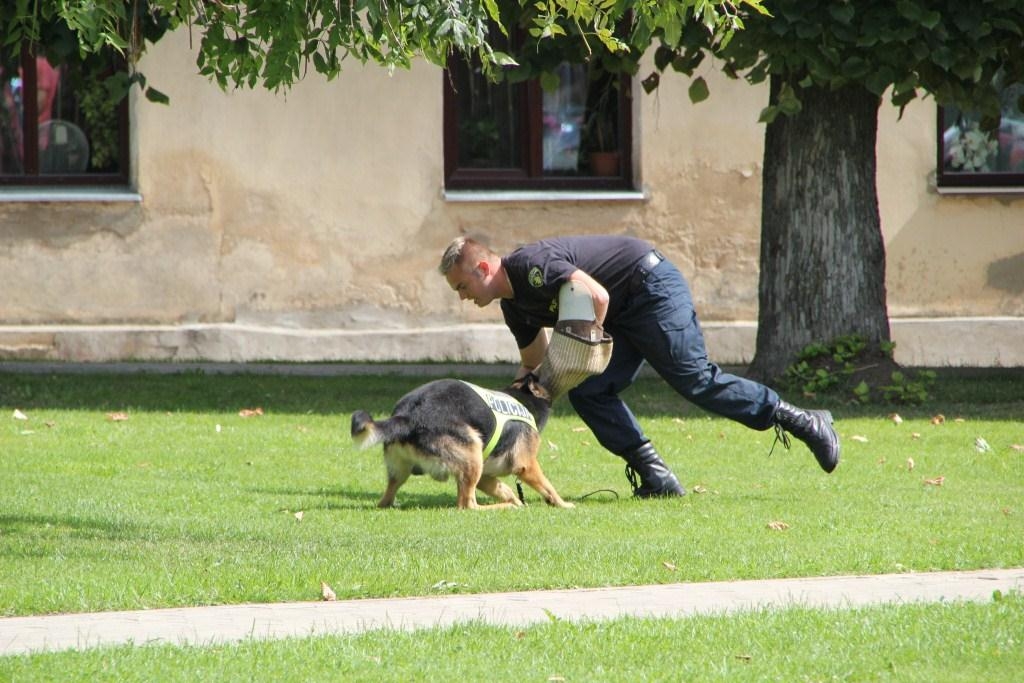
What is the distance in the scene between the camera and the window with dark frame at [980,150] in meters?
16.5

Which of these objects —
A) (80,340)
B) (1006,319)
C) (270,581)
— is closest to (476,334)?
(80,340)

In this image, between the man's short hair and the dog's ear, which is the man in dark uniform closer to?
the man's short hair

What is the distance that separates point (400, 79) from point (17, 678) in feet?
39.6

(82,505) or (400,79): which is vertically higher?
(400,79)

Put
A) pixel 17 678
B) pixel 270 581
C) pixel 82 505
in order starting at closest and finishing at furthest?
pixel 17 678 → pixel 270 581 → pixel 82 505

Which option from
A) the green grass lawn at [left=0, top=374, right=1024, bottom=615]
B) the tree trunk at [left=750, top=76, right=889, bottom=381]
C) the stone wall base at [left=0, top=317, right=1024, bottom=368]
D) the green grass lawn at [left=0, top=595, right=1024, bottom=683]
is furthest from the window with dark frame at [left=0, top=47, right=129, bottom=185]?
the green grass lawn at [left=0, top=595, right=1024, bottom=683]

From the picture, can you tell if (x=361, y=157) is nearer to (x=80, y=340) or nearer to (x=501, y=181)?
(x=501, y=181)

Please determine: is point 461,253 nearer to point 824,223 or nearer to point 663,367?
point 663,367

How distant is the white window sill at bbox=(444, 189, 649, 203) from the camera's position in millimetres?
15898

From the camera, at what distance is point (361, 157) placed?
51.7 ft

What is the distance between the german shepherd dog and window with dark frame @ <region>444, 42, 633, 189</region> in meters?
8.93

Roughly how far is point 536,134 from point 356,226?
2.25 meters

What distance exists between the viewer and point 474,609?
5.31 m

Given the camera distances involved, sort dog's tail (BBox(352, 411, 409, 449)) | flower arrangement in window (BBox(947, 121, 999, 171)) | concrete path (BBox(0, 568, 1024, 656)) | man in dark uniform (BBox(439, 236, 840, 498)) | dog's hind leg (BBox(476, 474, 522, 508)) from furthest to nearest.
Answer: flower arrangement in window (BBox(947, 121, 999, 171))
dog's hind leg (BBox(476, 474, 522, 508))
man in dark uniform (BBox(439, 236, 840, 498))
dog's tail (BBox(352, 411, 409, 449))
concrete path (BBox(0, 568, 1024, 656))
